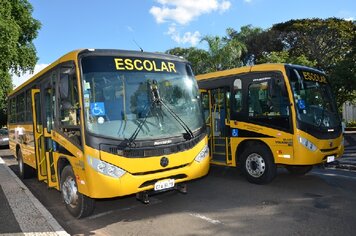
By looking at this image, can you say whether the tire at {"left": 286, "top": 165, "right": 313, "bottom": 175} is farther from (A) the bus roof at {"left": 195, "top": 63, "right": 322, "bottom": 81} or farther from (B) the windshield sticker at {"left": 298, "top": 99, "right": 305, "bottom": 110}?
A: (A) the bus roof at {"left": 195, "top": 63, "right": 322, "bottom": 81}

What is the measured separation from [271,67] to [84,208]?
4946mm

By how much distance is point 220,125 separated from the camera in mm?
10039

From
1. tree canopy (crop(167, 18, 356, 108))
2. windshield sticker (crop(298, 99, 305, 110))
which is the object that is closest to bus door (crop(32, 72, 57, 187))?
windshield sticker (crop(298, 99, 305, 110))

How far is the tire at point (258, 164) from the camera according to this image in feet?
28.1

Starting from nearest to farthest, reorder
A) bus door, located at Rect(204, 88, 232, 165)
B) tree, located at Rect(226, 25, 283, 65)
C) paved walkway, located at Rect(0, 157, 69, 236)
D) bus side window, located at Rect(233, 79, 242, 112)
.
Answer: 1. paved walkway, located at Rect(0, 157, 69, 236)
2. bus side window, located at Rect(233, 79, 242, 112)
3. bus door, located at Rect(204, 88, 232, 165)
4. tree, located at Rect(226, 25, 283, 65)

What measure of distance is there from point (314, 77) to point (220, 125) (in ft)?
8.47

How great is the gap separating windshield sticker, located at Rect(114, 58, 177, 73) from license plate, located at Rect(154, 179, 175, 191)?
1.85 meters

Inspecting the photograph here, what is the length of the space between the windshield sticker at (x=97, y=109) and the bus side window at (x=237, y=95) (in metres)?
4.27

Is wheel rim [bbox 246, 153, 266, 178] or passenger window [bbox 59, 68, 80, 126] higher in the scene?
passenger window [bbox 59, 68, 80, 126]

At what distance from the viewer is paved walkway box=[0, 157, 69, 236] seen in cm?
566

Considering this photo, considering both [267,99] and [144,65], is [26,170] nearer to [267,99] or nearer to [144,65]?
[144,65]

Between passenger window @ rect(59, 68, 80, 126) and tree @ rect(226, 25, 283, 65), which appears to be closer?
passenger window @ rect(59, 68, 80, 126)

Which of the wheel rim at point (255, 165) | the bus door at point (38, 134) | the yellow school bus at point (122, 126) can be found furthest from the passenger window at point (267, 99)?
the bus door at point (38, 134)

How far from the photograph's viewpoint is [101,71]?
6023mm
